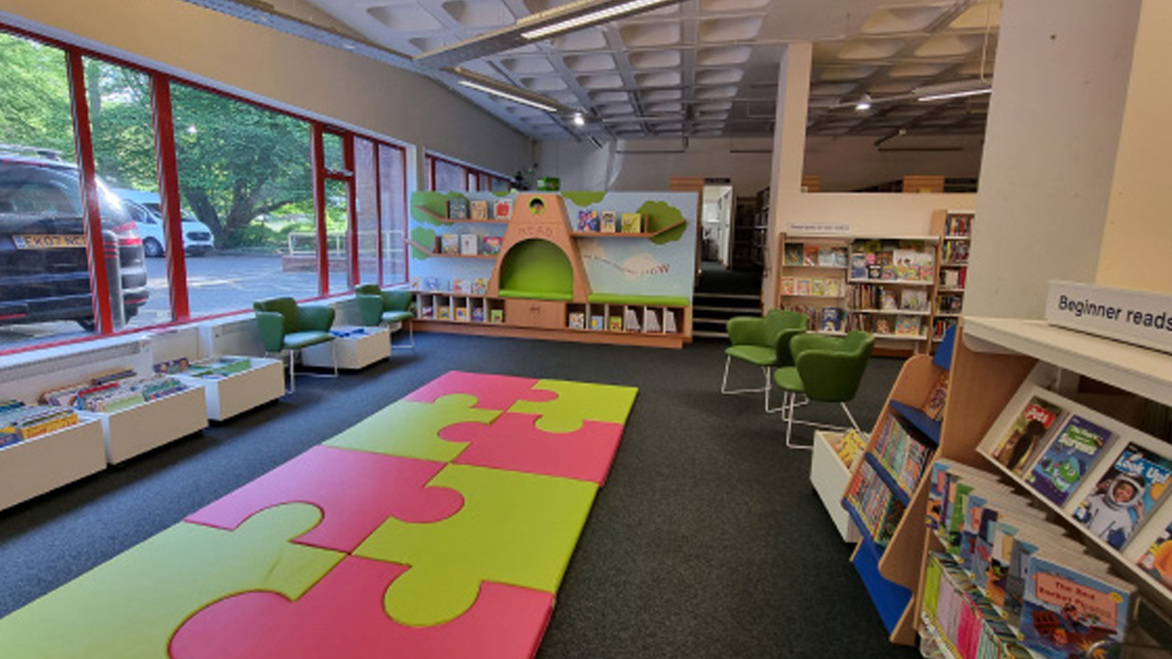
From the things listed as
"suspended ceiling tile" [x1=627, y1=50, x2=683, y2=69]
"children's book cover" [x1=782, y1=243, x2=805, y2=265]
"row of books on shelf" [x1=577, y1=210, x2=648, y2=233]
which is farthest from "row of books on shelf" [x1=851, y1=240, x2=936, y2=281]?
"suspended ceiling tile" [x1=627, y1=50, x2=683, y2=69]

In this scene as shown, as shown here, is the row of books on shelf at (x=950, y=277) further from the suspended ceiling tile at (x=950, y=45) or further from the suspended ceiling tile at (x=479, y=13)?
the suspended ceiling tile at (x=479, y=13)

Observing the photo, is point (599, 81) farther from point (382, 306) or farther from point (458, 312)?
point (382, 306)

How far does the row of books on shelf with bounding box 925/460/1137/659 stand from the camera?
1264 mm

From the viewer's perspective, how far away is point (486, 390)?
5.14m

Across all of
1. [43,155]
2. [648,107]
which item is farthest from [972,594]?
[648,107]

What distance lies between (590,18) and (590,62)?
390cm

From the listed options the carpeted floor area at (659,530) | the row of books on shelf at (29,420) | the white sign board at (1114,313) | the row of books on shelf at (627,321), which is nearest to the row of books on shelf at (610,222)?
the row of books on shelf at (627,321)

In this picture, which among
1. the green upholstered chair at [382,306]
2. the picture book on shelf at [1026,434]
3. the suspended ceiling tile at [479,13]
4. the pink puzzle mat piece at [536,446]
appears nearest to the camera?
the picture book on shelf at [1026,434]

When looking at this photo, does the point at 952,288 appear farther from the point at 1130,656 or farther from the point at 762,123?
the point at 1130,656

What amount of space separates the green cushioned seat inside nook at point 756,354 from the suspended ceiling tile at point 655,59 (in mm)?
4630

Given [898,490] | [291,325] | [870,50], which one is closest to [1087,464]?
[898,490]

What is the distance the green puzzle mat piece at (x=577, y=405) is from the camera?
14.2 feet

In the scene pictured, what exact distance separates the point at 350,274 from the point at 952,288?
8.52m

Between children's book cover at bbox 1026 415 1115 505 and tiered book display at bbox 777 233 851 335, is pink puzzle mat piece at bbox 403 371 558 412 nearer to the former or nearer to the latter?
children's book cover at bbox 1026 415 1115 505
